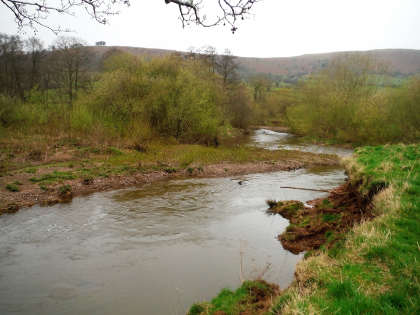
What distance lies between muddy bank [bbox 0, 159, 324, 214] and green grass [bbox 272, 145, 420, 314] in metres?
12.5

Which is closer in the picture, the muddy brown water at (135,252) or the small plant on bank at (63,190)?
the muddy brown water at (135,252)

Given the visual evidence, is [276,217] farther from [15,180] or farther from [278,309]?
[15,180]

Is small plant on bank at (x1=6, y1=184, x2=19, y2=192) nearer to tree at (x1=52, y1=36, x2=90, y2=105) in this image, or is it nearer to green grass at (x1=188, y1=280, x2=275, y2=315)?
green grass at (x1=188, y1=280, x2=275, y2=315)

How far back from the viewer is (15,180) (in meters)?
15.6

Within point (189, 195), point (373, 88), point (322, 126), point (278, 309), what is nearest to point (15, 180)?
point (189, 195)

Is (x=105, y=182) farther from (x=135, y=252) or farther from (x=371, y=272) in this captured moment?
(x=371, y=272)

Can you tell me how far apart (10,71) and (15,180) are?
31.2m

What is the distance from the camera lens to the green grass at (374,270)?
395cm

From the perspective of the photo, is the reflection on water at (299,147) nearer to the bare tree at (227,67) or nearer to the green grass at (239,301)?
the bare tree at (227,67)

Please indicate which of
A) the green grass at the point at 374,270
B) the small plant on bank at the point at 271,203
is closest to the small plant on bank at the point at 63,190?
the small plant on bank at the point at 271,203

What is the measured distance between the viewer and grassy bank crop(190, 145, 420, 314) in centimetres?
396

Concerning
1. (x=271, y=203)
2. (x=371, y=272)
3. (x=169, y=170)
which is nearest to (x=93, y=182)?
(x=169, y=170)

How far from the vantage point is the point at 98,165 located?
776 inches

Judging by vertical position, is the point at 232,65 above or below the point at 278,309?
above
